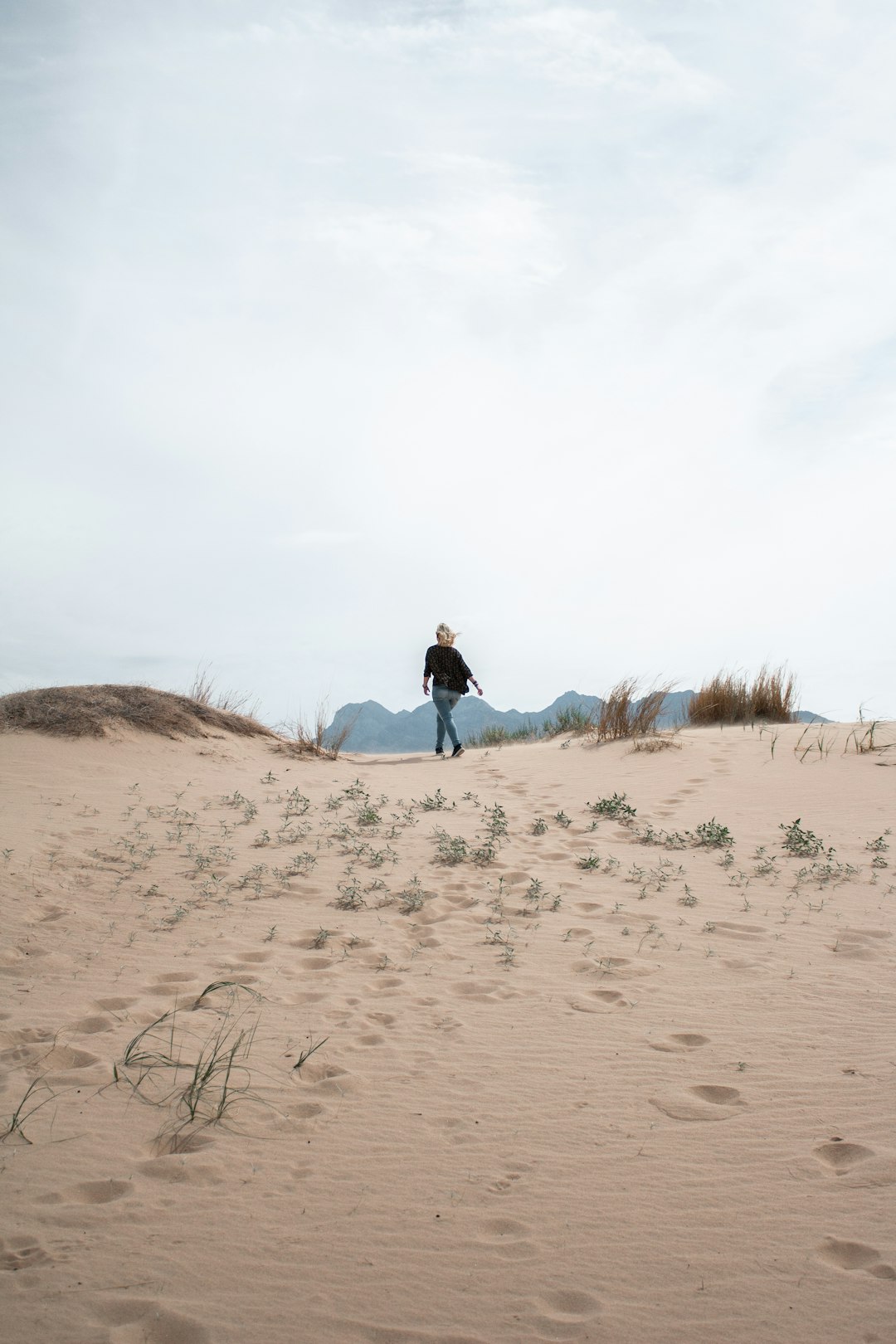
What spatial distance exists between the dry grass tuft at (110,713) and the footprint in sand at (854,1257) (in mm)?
10200

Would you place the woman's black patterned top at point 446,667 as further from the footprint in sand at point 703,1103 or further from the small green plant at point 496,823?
the footprint in sand at point 703,1103

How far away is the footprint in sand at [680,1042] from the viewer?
3.67m

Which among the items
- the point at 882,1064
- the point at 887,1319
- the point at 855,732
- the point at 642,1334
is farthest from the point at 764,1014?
the point at 855,732

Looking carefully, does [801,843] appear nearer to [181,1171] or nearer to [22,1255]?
[181,1171]

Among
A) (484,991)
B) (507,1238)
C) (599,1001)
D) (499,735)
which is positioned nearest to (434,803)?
(484,991)

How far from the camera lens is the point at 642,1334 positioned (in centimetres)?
213

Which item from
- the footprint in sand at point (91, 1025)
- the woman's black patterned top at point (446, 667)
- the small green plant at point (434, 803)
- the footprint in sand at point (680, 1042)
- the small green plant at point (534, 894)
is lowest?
the footprint in sand at point (91, 1025)

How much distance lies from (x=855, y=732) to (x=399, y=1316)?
10418mm

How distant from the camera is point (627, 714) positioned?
12219 millimetres

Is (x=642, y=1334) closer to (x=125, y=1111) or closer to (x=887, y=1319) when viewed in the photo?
→ (x=887, y=1319)

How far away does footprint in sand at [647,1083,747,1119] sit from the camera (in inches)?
124

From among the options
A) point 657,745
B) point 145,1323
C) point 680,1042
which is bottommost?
point 145,1323

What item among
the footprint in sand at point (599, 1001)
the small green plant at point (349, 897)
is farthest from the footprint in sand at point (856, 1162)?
the small green plant at point (349, 897)

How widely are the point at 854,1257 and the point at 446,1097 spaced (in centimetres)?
149
